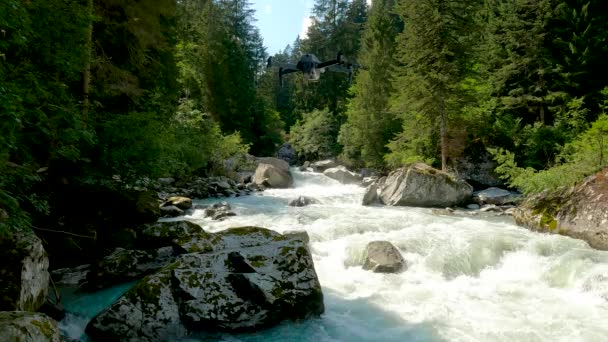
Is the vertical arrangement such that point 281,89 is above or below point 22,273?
above

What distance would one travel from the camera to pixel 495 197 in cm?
1709

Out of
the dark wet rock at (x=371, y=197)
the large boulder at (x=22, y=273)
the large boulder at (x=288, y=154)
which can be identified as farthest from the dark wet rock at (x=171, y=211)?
the large boulder at (x=288, y=154)

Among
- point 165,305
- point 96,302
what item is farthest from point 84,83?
point 165,305

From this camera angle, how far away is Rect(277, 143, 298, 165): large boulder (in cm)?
4011

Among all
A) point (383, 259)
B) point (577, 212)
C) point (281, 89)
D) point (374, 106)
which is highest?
point (281, 89)

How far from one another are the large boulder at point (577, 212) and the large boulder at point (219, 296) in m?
7.80

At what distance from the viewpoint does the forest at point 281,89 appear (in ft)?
23.2

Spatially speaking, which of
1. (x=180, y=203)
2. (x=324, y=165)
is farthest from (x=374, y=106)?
(x=180, y=203)

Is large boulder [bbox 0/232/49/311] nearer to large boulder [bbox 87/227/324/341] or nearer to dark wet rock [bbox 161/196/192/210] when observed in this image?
large boulder [bbox 87/227/324/341]

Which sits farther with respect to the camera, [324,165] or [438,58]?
[324,165]

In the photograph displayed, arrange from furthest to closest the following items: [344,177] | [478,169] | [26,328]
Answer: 1. [344,177]
2. [478,169]
3. [26,328]

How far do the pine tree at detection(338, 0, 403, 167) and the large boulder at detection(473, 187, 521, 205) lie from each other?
30.2 ft

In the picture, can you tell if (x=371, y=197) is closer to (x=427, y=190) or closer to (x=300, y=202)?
(x=427, y=190)

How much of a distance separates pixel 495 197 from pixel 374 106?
12.8 m
